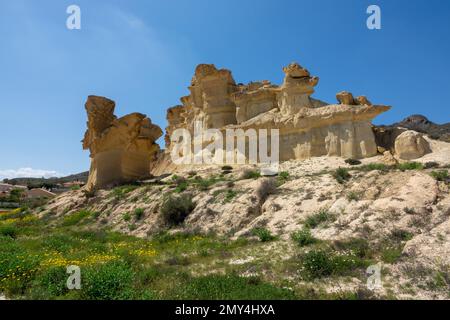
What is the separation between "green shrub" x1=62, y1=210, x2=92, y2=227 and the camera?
19.4 meters

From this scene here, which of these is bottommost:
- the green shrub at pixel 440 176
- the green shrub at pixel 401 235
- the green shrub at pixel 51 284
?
the green shrub at pixel 51 284

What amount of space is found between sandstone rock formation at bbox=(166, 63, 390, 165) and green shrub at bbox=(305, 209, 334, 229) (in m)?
10.9

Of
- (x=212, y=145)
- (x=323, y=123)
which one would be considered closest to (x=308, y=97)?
(x=323, y=123)

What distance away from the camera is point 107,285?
21.7 feet

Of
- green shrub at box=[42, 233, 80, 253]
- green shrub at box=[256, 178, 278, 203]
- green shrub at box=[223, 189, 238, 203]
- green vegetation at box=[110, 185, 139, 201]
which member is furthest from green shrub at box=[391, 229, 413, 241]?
green vegetation at box=[110, 185, 139, 201]

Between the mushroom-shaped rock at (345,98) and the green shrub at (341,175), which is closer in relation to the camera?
the green shrub at (341,175)

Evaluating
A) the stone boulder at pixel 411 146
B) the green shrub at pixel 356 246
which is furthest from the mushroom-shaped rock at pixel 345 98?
the green shrub at pixel 356 246

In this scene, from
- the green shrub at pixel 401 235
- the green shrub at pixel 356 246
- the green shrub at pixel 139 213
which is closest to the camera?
the green shrub at pixel 356 246

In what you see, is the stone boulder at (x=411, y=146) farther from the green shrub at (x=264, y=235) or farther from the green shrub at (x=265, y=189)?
the green shrub at (x=264, y=235)

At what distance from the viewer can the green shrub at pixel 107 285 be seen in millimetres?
6293

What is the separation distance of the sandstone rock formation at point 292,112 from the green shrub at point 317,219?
35.9 feet

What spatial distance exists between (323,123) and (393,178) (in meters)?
10.2

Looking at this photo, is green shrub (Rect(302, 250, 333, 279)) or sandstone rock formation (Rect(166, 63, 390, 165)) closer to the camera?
green shrub (Rect(302, 250, 333, 279))

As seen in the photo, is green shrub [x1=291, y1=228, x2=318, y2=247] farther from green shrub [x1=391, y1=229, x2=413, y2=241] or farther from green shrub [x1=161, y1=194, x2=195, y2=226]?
green shrub [x1=161, y1=194, x2=195, y2=226]
